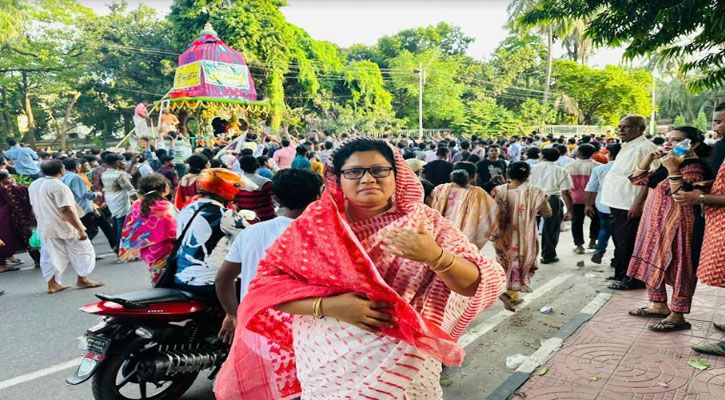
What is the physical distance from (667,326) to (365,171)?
12.2 ft

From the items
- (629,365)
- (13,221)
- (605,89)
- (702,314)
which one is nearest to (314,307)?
(629,365)

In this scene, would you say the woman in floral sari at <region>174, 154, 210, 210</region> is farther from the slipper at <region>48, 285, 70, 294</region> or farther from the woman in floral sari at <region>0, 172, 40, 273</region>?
the woman in floral sari at <region>0, 172, 40, 273</region>

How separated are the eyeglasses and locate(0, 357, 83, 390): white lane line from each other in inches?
130

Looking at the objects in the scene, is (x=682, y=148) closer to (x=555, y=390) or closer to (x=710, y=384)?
(x=710, y=384)

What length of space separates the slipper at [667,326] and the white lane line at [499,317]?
122 centimetres

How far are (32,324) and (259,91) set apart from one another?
22.0 m

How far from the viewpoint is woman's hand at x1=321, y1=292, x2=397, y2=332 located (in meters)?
1.38

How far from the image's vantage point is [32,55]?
23.6 m

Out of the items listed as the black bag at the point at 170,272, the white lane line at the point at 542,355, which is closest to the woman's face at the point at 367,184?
the black bag at the point at 170,272

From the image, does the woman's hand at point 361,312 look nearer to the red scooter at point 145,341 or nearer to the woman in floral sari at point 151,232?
the red scooter at point 145,341

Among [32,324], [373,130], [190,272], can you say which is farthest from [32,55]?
[190,272]

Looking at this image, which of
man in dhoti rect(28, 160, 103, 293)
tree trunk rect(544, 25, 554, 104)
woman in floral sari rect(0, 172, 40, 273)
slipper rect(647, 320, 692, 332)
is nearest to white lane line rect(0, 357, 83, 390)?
man in dhoti rect(28, 160, 103, 293)

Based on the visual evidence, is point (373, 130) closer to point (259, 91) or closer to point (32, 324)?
point (259, 91)

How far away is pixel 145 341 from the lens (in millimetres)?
2771
